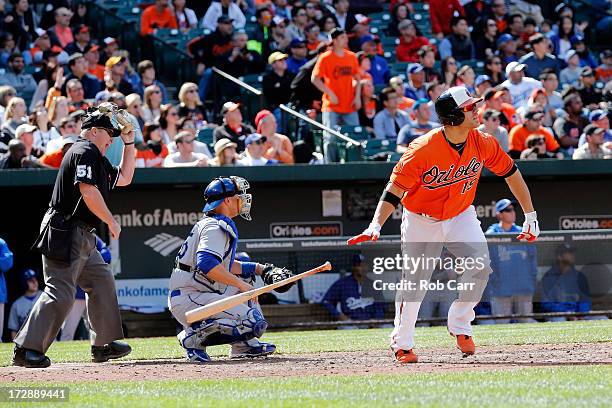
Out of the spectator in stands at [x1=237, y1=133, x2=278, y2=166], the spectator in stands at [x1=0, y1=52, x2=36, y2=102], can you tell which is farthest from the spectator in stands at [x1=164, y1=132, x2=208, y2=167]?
the spectator in stands at [x1=0, y1=52, x2=36, y2=102]

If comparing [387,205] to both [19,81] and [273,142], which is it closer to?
[273,142]

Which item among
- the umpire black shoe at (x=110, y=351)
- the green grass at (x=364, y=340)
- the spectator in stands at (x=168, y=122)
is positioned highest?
the spectator in stands at (x=168, y=122)

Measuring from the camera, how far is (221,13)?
56.2 feet

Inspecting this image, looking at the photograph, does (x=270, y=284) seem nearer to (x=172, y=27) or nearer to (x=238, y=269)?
(x=238, y=269)

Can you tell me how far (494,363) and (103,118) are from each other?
9.78 feet

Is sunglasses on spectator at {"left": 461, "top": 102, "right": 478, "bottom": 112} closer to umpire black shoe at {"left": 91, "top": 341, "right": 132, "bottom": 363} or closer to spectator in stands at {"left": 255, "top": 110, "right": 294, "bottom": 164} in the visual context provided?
umpire black shoe at {"left": 91, "top": 341, "right": 132, "bottom": 363}

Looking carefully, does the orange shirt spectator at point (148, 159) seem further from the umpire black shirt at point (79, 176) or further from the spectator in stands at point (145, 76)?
the umpire black shirt at point (79, 176)

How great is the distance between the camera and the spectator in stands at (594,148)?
46.0 feet

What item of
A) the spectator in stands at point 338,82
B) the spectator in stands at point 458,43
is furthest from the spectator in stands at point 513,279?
the spectator in stands at point 458,43

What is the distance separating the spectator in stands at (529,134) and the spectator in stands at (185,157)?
3.90 meters

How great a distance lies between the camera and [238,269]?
7992 mm

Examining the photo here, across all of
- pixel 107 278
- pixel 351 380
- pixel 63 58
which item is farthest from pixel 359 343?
pixel 63 58

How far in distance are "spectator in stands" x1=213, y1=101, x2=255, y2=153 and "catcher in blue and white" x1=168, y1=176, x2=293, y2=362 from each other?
5948 millimetres

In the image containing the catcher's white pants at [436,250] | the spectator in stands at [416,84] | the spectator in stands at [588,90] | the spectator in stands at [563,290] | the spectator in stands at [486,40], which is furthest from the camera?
the spectator in stands at [486,40]
